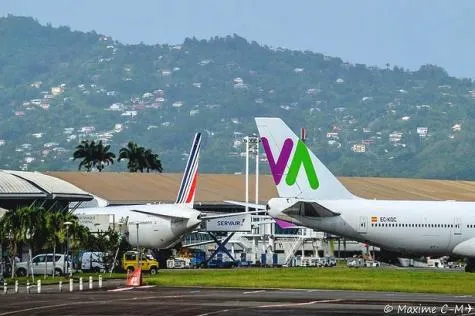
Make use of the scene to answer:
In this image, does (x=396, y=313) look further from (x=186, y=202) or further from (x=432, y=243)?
(x=186, y=202)

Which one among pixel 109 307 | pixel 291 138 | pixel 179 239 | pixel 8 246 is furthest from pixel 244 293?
pixel 179 239

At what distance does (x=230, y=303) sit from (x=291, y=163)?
34.2 meters

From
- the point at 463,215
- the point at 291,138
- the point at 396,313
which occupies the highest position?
the point at 291,138

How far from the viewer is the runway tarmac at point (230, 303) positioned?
150 ft

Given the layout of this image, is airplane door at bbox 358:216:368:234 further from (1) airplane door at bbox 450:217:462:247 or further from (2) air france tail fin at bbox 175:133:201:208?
(2) air france tail fin at bbox 175:133:201:208

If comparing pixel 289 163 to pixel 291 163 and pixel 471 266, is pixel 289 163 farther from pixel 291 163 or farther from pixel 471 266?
pixel 471 266

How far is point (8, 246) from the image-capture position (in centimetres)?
8656

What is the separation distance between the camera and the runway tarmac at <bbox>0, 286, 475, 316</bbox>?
45.8 meters

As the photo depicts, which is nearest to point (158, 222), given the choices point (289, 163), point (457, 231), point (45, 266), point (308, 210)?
point (45, 266)

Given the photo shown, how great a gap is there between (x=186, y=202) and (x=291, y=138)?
25706 mm

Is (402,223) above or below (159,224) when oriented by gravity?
below

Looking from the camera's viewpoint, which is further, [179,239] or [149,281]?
[179,239]

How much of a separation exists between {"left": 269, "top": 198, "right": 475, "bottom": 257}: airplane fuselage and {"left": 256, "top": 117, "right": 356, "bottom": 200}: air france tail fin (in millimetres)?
1559

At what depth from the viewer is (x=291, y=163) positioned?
Answer: 83.9m
